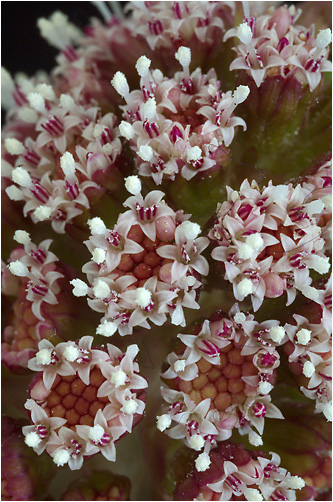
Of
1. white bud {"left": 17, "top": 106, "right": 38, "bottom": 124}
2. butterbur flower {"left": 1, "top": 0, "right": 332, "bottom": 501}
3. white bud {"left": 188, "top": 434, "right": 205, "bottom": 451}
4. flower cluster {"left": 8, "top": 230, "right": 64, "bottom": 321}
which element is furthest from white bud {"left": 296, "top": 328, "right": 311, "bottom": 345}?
white bud {"left": 17, "top": 106, "right": 38, "bottom": 124}

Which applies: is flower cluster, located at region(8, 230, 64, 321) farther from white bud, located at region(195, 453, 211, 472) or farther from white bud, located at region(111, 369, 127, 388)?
white bud, located at region(195, 453, 211, 472)

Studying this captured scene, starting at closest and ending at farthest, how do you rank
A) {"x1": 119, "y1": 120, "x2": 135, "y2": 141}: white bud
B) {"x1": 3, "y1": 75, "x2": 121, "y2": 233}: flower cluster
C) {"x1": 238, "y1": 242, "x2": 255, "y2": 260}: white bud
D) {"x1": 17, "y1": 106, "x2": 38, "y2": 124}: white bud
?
{"x1": 238, "y1": 242, "x2": 255, "y2": 260}: white bud → {"x1": 119, "y1": 120, "x2": 135, "y2": 141}: white bud → {"x1": 3, "y1": 75, "x2": 121, "y2": 233}: flower cluster → {"x1": 17, "y1": 106, "x2": 38, "y2": 124}: white bud

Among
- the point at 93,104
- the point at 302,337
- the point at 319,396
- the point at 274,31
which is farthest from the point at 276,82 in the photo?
the point at 319,396

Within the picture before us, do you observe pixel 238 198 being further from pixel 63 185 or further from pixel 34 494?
pixel 34 494

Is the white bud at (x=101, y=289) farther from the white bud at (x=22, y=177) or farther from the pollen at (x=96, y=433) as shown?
the white bud at (x=22, y=177)

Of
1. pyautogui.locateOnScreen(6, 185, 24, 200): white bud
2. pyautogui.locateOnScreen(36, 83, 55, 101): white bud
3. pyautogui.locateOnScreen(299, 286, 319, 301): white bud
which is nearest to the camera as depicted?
pyautogui.locateOnScreen(299, 286, 319, 301): white bud

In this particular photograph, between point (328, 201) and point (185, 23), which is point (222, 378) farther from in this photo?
point (185, 23)

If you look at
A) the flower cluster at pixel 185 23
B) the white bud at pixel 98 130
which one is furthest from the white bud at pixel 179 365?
the flower cluster at pixel 185 23

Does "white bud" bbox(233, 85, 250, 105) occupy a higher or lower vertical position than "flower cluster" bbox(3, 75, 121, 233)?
higher
